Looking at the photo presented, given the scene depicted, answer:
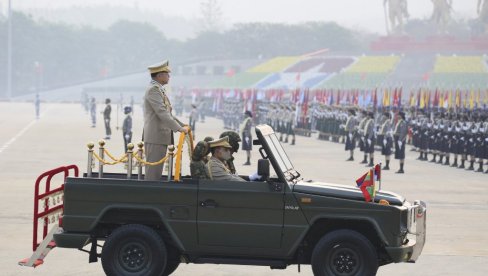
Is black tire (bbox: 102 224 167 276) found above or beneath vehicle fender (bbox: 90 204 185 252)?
beneath

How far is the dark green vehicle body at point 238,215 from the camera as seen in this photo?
1137cm

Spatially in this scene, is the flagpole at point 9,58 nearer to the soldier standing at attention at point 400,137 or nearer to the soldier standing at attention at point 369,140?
the soldier standing at attention at point 369,140

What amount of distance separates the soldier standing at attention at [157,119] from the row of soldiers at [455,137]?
21968 mm

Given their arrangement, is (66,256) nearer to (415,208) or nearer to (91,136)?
(415,208)

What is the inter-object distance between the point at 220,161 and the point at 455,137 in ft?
79.8

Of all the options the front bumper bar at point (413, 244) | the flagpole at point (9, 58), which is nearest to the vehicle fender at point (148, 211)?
the front bumper bar at point (413, 244)

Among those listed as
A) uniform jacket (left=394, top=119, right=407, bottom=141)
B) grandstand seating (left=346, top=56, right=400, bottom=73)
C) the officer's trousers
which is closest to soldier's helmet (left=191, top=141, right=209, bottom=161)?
the officer's trousers

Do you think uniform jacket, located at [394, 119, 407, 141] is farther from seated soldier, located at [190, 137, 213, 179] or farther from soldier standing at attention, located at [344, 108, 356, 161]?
seated soldier, located at [190, 137, 213, 179]

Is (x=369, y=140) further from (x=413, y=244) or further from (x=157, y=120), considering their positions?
(x=413, y=244)

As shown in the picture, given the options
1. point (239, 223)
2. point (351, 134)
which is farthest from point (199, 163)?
point (351, 134)

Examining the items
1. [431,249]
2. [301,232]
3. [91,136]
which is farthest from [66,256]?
[91,136]

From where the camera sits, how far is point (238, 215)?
11.4 meters

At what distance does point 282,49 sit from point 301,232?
171 metres

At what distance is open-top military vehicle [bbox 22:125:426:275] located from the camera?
37.3ft
